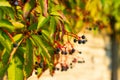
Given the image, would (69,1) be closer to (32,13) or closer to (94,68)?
(32,13)

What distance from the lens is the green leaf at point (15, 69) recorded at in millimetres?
1596

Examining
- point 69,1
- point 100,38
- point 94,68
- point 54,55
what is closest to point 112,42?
point 100,38

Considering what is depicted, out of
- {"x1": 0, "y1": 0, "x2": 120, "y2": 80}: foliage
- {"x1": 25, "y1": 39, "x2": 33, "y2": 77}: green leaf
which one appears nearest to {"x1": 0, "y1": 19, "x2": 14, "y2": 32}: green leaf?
{"x1": 0, "y1": 0, "x2": 120, "y2": 80}: foliage

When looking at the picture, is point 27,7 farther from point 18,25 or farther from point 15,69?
point 15,69

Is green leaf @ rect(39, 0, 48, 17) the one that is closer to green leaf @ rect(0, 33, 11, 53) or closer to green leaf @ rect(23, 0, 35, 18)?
green leaf @ rect(23, 0, 35, 18)

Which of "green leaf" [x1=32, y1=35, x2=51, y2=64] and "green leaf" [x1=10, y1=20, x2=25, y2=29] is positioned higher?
"green leaf" [x1=10, y1=20, x2=25, y2=29]

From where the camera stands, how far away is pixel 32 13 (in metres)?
1.72

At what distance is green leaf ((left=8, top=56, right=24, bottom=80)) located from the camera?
62.8 inches

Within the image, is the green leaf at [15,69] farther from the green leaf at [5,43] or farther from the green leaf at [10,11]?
the green leaf at [10,11]

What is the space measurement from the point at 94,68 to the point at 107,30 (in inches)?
18.6

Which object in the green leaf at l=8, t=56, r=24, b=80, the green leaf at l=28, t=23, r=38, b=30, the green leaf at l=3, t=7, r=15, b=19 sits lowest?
the green leaf at l=8, t=56, r=24, b=80

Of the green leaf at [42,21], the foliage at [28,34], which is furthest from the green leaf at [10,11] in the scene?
the green leaf at [42,21]

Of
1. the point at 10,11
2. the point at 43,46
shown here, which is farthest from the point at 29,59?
the point at 10,11

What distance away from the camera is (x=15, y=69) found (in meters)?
1.62
